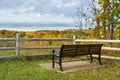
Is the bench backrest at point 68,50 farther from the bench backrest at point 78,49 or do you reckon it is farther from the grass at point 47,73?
the grass at point 47,73

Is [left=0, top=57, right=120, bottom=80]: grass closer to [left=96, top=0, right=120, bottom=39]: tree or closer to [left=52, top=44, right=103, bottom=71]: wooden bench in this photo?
[left=52, top=44, right=103, bottom=71]: wooden bench

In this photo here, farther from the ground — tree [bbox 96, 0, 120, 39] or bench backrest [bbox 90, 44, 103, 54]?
tree [bbox 96, 0, 120, 39]

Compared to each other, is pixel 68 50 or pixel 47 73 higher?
pixel 68 50

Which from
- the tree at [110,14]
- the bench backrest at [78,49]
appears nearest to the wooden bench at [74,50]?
the bench backrest at [78,49]

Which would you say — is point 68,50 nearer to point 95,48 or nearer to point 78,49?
point 78,49

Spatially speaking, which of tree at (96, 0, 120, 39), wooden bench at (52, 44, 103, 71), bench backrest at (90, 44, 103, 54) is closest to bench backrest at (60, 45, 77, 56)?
wooden bench at (52, 44, 103, 71)

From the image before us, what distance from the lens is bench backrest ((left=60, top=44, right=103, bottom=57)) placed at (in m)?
8.72

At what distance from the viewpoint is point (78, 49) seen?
29.9 feet

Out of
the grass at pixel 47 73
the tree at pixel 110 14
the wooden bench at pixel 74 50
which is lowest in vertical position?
the grass at pixel 47 73

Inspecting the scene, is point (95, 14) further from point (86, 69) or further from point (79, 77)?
point (79, 77)

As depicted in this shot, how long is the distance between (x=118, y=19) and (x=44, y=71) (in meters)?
6.46

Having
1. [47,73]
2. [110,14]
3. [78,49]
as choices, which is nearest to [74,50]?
[78,49]

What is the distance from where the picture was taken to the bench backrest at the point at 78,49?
8.72 metres

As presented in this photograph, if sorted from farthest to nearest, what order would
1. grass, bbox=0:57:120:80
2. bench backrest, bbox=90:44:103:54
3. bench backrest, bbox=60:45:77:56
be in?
bench backrest, bbox=90:44:103:54 < bench backrest, bbox=60:45:77:56 < grass, bbox=0:57:120:80
